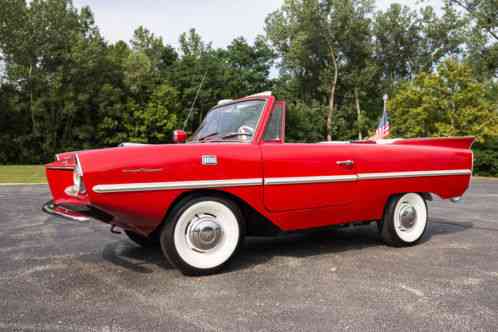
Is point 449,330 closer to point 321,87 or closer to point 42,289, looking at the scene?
point 42,289

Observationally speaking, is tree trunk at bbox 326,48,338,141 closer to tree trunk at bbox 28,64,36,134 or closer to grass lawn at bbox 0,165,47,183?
tree trunk at bbox 28,64,36,134

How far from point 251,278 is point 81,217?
152 centimetres

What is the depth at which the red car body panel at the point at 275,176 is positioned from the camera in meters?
3.20

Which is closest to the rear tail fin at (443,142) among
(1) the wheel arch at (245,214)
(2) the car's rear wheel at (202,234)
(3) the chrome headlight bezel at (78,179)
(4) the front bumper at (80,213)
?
(1) the wheel arch at (245,214)

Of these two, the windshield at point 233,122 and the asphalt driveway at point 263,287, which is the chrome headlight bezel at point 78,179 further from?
the windshield at point 233,122

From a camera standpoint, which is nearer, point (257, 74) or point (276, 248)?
point (276, 248)

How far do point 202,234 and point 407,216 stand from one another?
8.54ft

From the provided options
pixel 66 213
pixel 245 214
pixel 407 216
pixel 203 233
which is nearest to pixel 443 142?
pixel 407 216

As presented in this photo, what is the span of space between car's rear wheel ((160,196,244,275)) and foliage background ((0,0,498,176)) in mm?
23685

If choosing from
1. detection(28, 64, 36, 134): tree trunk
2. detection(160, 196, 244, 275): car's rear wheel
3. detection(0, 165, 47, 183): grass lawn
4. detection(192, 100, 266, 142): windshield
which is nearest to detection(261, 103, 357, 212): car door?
detection(192, 100, 266, 142): windshield

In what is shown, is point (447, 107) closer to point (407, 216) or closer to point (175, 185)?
point (407, 216)

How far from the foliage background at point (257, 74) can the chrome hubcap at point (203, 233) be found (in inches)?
934

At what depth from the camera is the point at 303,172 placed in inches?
154

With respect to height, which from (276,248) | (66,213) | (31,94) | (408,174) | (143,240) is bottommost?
(276,248)
